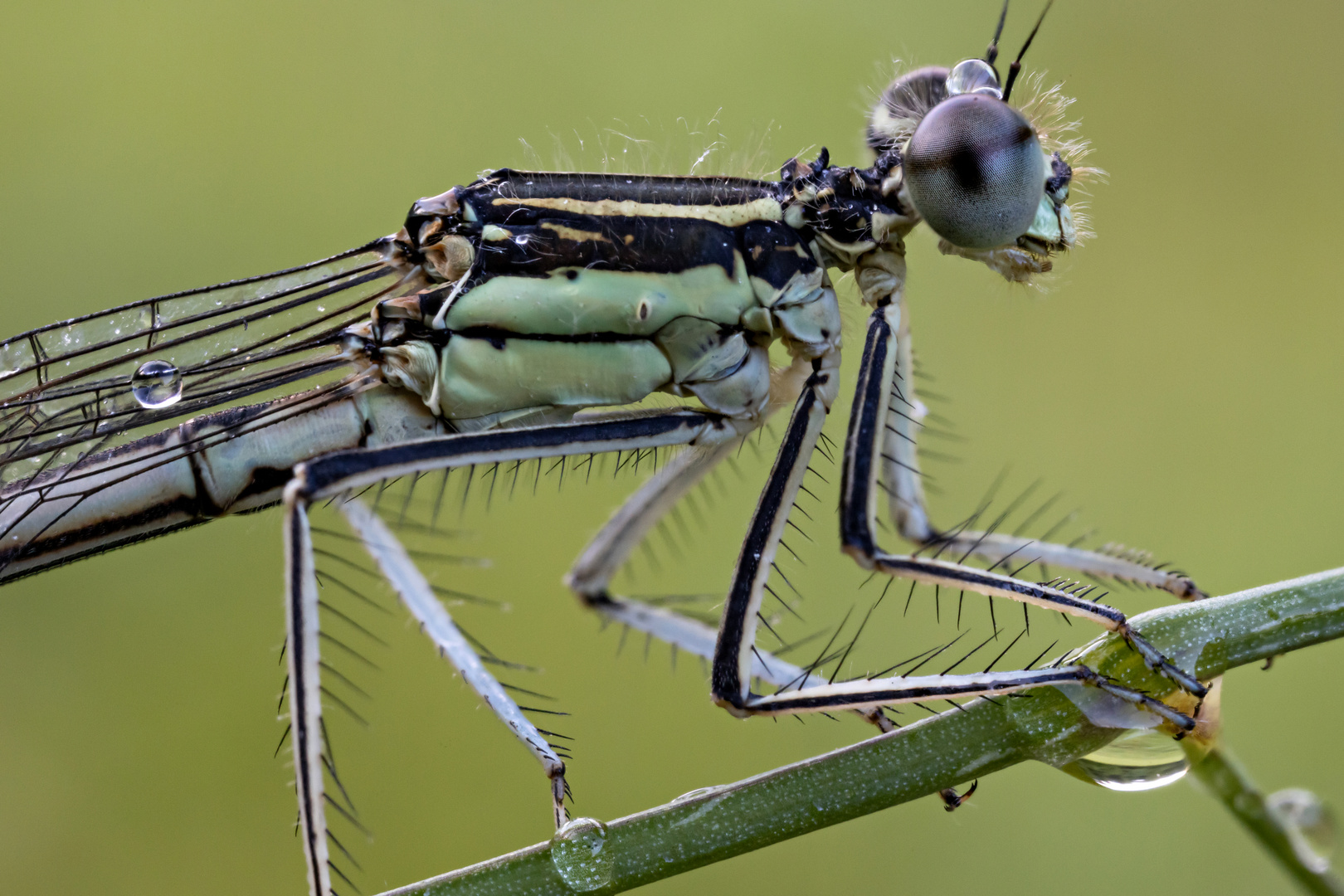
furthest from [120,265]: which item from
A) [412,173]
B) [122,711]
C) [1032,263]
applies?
[1032,263]

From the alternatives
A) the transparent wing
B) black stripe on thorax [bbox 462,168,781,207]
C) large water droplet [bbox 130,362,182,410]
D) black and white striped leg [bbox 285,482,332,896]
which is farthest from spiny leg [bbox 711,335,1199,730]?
large water droplet [bbox 130,362,182,410]

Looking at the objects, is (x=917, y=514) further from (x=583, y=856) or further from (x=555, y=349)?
(x=583, y=856)

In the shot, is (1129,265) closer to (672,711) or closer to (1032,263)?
(1032,263)

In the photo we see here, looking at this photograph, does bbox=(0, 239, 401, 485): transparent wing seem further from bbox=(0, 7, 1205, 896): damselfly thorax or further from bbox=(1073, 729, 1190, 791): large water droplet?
bbox=(1073, 729, 1190, 791): large water droplet

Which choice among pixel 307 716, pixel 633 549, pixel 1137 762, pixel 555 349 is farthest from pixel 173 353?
pixel 1137 762

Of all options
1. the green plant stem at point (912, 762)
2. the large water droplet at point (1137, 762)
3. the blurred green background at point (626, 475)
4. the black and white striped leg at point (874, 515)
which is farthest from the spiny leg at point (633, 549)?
the green plant stem at point (912, 762)

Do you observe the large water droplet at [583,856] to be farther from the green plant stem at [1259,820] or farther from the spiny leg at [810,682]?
the green plant stem at [1259,820]

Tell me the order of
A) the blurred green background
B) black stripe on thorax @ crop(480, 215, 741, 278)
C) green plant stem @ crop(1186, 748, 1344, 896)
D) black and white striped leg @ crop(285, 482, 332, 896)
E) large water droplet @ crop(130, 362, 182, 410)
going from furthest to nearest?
the blurred green background, large water droplet @ crop(130, 362, 182, 410), black stripe on thorax @ crop(480, 215, 741, 278), black and white striped leg @ crop(285, 482, 332, 896), green plant stem @ crop(1186, 748, 1344, 896)
